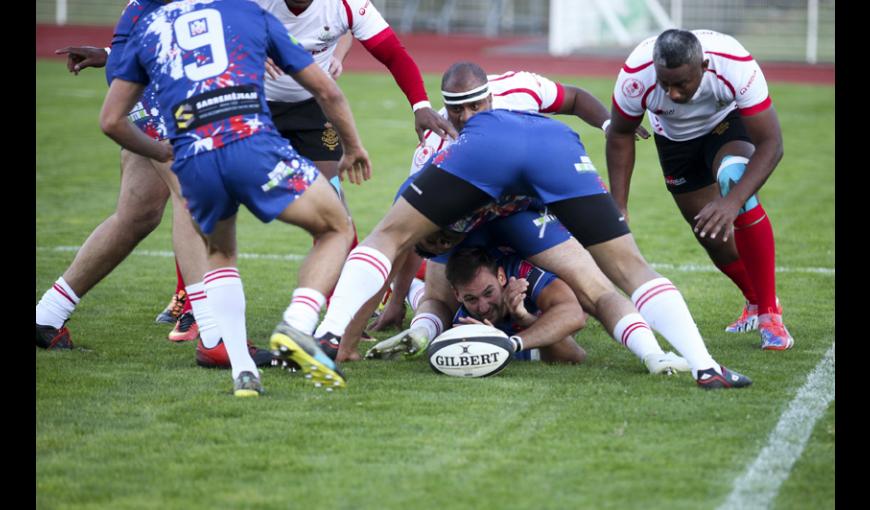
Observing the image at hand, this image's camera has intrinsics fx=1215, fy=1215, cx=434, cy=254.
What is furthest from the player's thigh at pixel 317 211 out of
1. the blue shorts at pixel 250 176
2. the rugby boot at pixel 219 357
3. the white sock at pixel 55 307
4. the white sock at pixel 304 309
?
the white sock at pixel 55 307

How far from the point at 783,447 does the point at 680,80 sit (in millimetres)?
2215

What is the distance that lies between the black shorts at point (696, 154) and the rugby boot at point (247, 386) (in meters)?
3.04

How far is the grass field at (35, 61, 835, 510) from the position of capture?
13.5ft

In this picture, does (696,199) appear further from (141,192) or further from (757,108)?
(141,192)

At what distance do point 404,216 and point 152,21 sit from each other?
4.68ft

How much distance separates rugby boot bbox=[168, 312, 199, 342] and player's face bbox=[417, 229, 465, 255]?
1.46 meters

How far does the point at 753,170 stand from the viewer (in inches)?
251

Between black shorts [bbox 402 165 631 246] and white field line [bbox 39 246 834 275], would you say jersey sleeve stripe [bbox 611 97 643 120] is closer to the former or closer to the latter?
black shorts [bbox 402 165 631 246]

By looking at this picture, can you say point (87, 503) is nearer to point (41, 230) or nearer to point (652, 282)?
point (652, 282)

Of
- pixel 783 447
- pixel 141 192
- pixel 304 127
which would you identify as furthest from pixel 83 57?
pixel 783 447

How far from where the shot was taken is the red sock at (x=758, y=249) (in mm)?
6988
